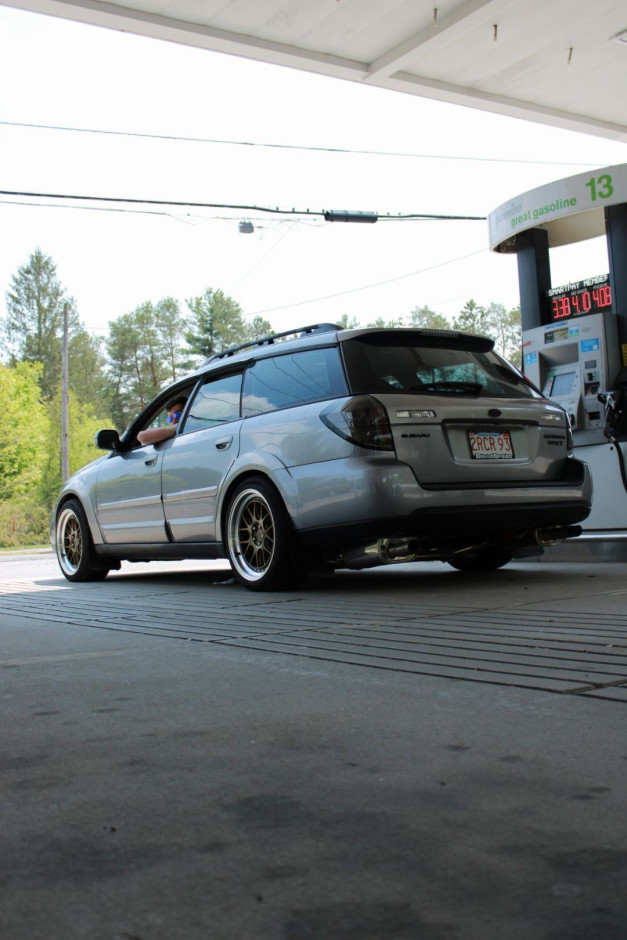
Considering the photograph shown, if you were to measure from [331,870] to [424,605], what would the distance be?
148 inches

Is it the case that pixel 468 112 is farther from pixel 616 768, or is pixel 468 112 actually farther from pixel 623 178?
pixel 616 768

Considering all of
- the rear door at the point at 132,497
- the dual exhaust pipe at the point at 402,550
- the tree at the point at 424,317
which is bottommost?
the dual exhaust pipe at the point at 402,550

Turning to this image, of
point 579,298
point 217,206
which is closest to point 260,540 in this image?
point 579,298

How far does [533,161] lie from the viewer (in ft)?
85.1

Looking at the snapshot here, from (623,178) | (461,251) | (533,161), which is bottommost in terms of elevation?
(623,178)

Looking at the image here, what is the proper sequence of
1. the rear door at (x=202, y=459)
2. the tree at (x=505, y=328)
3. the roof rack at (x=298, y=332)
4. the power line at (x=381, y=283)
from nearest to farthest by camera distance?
the roof rack at (x=298, y=332)
the rear door at (x=202, y=459)
the power line at (x=381, y=283)
the tree at (x=505, y=328)

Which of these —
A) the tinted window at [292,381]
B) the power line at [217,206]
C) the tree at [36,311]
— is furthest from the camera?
the tree at [36,311]

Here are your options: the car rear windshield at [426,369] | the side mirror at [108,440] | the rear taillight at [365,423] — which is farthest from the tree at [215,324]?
the rear taillight at [365,423]

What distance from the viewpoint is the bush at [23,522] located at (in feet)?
163

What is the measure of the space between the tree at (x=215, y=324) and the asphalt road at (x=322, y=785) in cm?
6556

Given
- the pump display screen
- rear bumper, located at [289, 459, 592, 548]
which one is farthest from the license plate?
the pump display screen

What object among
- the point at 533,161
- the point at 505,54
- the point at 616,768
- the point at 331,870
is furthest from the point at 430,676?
the point at 533,161

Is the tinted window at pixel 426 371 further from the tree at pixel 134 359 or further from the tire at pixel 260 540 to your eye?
the tree at pixel 134 359

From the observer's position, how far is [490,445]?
6160 mm
